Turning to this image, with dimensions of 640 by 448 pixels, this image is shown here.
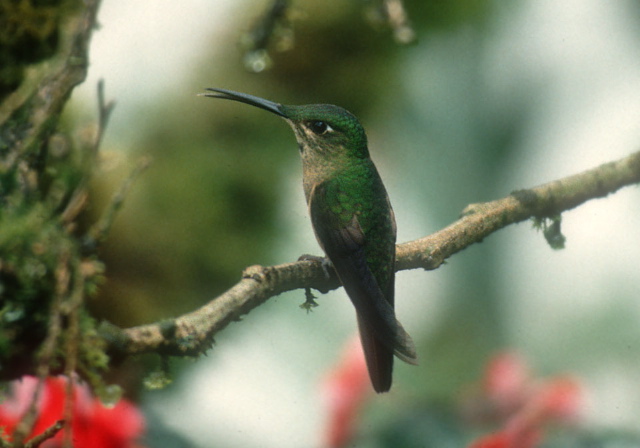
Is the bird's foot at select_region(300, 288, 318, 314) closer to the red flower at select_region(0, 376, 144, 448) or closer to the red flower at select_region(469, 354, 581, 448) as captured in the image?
the red flower at select_region(0, 376, 144, 448)

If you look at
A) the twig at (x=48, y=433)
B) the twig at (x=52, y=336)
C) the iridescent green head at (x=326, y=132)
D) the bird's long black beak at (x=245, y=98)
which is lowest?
the twig at (x=48, y=433)

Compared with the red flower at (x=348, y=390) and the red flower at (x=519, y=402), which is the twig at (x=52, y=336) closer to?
the red flower at (x=348, y=390)

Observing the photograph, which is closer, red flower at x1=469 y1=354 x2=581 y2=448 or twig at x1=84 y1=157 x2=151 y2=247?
twig at x1=84 y1=157 x2=151 y2=247

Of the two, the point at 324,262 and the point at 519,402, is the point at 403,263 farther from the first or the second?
the point at 519,402

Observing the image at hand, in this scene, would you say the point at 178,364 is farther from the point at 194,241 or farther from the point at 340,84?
the point at 340,84

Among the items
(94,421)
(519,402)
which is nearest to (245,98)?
(94,421)

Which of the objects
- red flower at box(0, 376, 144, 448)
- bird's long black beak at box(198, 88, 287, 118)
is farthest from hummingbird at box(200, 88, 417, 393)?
red flower at box(0, 376, 144, 448)

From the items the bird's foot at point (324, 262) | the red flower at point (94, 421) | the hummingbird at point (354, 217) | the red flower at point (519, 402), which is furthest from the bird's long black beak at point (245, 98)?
the red flower at point (519, 402)
